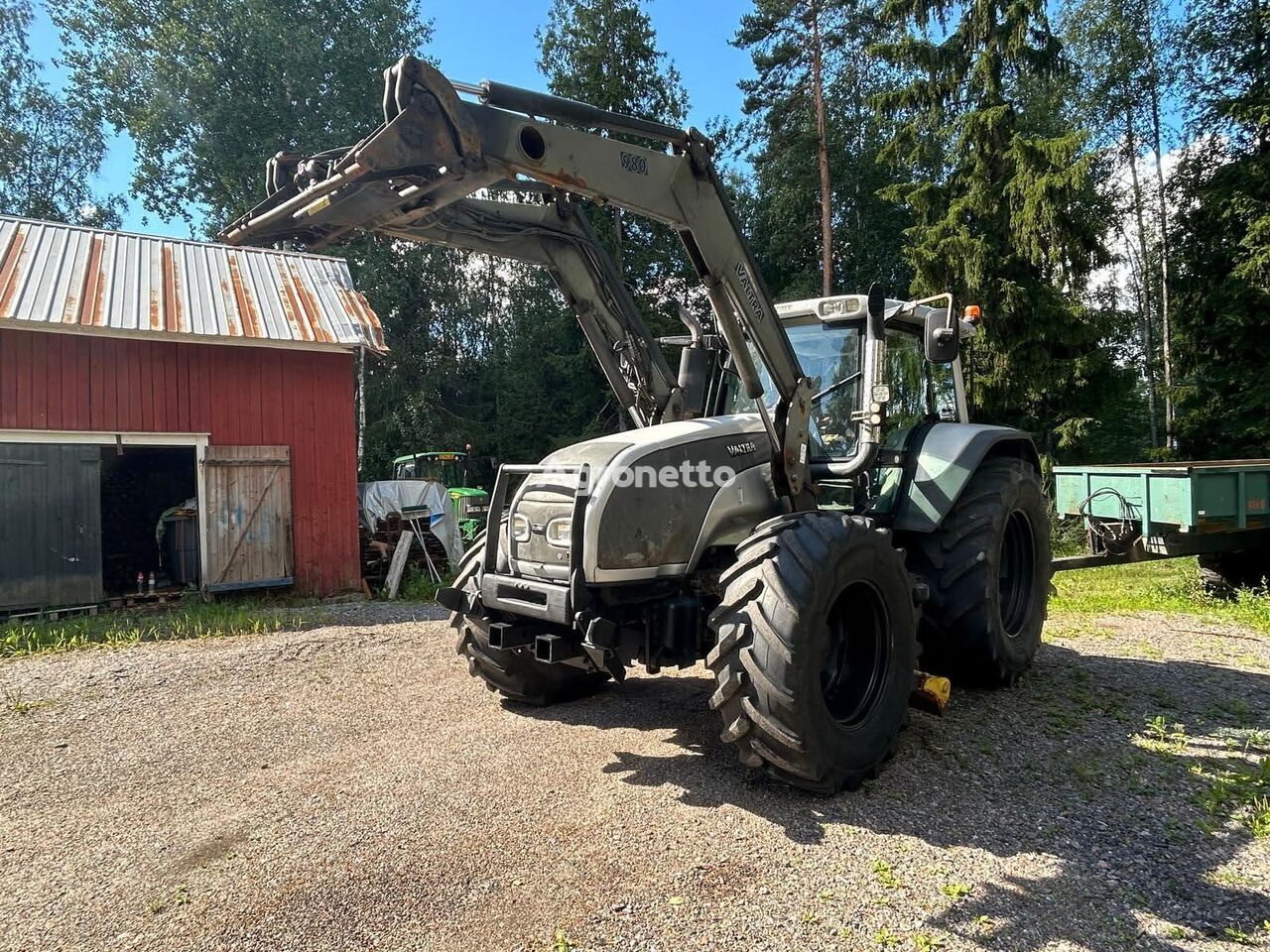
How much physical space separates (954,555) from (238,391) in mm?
9095

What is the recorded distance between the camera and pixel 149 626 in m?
7.81

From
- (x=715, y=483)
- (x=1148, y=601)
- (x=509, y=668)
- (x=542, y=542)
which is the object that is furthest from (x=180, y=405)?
(x=1148, y=601)

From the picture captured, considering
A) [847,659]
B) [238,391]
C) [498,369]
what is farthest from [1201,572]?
[498,369]

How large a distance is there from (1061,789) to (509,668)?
2863 millimetres

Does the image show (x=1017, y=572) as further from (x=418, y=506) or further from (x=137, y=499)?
(x=137, y=499)

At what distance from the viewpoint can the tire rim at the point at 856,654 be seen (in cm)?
361

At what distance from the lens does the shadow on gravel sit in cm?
253

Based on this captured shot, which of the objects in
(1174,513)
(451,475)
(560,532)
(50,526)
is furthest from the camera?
(451,475)

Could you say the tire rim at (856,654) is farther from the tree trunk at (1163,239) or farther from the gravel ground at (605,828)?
the tree trunk at (1163,239)

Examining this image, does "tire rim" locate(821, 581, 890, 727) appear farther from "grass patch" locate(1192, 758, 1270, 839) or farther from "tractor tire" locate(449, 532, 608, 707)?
"grass patch" locate(1192, 758, 1270, 839)

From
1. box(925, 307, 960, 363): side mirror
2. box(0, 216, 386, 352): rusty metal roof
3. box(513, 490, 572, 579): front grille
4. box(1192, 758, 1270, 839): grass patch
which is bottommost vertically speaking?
box(1192, 758, 1270, 839): grass patch

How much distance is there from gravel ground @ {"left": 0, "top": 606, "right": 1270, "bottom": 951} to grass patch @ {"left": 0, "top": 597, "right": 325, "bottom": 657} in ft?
7.48

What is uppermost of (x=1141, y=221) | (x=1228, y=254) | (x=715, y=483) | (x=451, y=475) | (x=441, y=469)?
(x=1141, y=221)

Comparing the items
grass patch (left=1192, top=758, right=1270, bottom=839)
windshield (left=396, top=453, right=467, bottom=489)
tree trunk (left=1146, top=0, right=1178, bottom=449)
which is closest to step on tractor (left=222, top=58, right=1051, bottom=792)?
grass patch (left=1192, top=758, right=1270, bottom=839)
